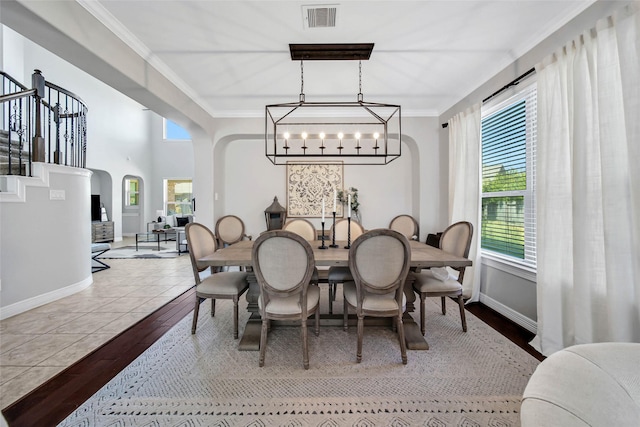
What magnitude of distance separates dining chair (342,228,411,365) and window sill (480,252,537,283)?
145 cm

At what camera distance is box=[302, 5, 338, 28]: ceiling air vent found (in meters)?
1.97

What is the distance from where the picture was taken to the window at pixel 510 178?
98.3 inches

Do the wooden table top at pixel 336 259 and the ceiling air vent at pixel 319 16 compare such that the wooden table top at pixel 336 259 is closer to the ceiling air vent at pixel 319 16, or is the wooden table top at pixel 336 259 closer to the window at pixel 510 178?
the window at pixel 510 178

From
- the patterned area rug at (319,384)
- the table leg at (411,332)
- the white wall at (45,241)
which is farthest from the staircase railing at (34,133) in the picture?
A: the table leg at (411,332)

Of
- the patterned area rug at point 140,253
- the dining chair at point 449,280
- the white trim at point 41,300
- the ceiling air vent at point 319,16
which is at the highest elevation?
the ceiling air vent at point 319,16

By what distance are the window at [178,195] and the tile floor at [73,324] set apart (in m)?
5.74

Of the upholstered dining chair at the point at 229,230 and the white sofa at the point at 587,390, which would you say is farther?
the upholstered dining chair at the point at 229,230

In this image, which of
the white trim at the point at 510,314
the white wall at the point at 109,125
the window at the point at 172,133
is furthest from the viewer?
the window at the point at 172,133

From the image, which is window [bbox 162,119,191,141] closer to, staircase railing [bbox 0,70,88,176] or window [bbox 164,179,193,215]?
window [bbox 164,179,193,215]

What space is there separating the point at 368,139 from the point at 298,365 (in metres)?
3.84

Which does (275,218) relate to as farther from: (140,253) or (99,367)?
(140,253)

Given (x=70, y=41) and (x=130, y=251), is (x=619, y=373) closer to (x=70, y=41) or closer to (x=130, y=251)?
(x=70, y=41)

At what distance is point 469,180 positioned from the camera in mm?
3109

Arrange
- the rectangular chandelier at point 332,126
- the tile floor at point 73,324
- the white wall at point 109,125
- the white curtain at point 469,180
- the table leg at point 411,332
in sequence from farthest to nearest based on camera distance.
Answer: the white wall at point 109,125, the rectangular chandelier at point 332,126, the white curtain at point 469,180, the table leg at point 411,332, the tile floor at point 73,324
